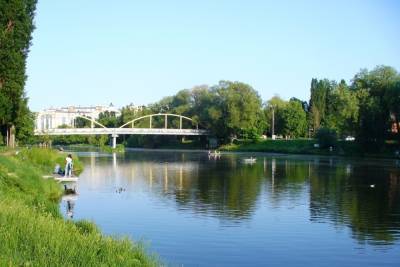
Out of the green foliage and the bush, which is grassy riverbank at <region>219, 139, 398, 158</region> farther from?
the green foliage

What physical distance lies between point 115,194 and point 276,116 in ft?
323

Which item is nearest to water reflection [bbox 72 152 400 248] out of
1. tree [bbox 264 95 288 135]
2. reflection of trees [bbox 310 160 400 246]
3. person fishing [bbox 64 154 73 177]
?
reflection of trees [bbox 310 160 400 246]

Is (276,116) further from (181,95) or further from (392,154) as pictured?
(392,154)

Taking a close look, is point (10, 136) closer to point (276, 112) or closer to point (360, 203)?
point (360, 203)

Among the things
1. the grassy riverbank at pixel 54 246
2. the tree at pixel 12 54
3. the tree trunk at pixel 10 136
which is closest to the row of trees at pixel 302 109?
the tree trunk at pixel 10 136

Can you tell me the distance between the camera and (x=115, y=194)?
35.1m

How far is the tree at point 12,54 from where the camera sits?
4050cm

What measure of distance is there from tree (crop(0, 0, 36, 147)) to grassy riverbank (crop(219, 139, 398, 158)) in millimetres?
54360

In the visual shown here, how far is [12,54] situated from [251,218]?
24.0 metres

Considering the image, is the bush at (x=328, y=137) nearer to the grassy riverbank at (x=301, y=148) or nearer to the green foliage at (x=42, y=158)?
the grassy riverbank at (x=301, y=148)

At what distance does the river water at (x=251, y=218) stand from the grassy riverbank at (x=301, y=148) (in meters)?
40.6

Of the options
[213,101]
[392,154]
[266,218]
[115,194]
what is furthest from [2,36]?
[213,101]

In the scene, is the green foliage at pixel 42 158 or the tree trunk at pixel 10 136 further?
the tree trunk at pixel 10 136

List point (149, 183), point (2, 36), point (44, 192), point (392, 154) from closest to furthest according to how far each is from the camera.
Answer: point (44, 192), point (2, 36), point (149, 183), point (392, 154)
